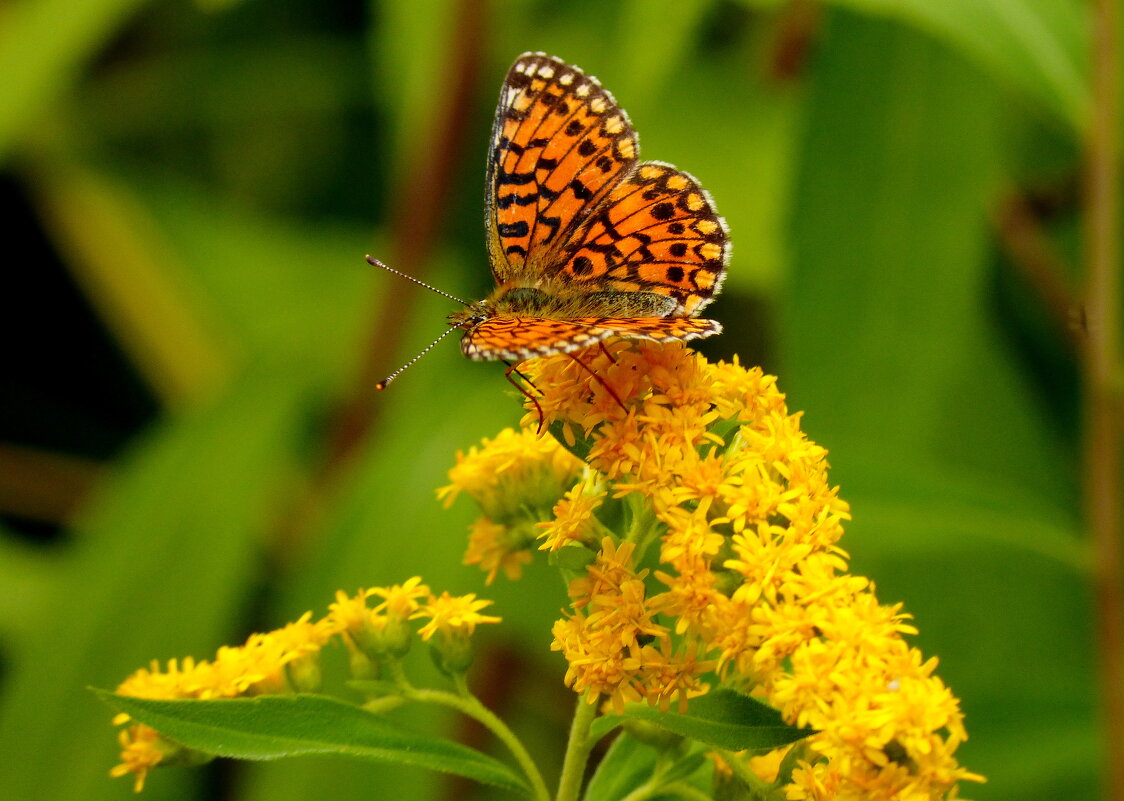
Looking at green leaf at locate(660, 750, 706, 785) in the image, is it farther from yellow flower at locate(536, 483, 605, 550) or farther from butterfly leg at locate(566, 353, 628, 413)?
butterfly leg at locate(566, 353, 628, 413)

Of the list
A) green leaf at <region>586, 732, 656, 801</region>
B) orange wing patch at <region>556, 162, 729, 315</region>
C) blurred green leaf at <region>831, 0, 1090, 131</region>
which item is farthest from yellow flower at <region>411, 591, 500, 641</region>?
blurred green leaf at <region>831, 0, 1090, 131</region>

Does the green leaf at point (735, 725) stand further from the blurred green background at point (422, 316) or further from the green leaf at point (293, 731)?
the blurred green background at point (422, 316)

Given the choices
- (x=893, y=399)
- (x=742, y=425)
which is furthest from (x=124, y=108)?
(x=742, y=425)

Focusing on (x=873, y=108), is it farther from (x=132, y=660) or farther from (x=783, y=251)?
(x=132, y=660)

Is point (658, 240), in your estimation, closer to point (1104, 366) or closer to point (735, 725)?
point (1104, 366)

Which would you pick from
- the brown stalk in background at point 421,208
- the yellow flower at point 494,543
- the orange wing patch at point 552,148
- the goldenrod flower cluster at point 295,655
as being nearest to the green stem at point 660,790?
the goldenrod flower cluster at point 295,655
